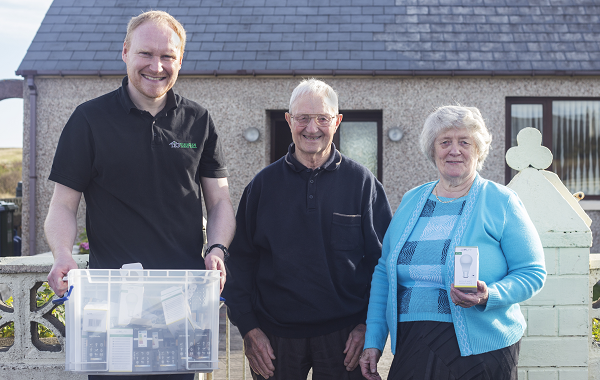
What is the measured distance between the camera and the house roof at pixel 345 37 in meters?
8.49

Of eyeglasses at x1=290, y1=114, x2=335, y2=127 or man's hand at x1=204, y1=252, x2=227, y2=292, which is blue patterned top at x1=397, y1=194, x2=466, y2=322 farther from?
man's hand at x1=204, y1=252, x2=227, y2=292

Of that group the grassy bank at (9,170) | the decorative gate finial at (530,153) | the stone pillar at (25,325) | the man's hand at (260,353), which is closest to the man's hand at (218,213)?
the man's hand at (260,353)

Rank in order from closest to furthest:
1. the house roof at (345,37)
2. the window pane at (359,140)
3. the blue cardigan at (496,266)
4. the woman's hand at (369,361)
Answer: the blue cardigan at (496,266)
the woman's hand at (369,361)
the house roof at (345,37)
the window pane at (359,140)

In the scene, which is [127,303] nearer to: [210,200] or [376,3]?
[210,200]

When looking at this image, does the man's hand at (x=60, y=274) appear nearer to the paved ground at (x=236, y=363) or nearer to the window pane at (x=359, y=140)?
the paved ground at (x=236, y=363)

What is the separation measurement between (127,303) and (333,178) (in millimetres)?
1126

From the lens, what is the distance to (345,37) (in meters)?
8.88

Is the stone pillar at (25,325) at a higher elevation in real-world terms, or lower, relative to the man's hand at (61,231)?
lower

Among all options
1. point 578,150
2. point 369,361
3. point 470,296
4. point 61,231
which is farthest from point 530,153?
point 578,150

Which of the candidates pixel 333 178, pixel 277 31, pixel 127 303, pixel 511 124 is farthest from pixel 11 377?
pixel 511 124

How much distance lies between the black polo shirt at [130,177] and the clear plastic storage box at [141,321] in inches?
10.7

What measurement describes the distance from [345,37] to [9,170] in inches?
1196

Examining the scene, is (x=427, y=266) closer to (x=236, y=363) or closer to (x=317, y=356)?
(x=317, y=356)

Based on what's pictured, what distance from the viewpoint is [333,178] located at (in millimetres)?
2639
